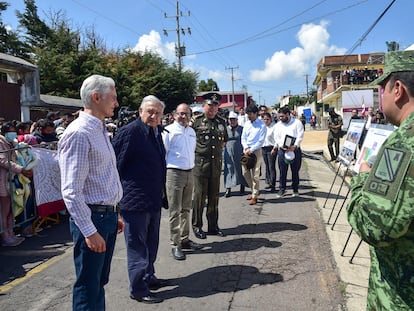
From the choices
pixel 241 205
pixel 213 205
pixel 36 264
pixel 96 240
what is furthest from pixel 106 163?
pixel 241 205

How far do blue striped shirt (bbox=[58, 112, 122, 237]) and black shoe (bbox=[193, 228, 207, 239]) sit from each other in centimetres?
298

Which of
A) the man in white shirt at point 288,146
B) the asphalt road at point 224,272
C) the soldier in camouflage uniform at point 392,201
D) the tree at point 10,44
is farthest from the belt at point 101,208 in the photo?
the tree at point 10,44

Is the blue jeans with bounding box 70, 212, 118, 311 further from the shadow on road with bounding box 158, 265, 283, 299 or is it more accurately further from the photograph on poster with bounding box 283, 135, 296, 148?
the photograph on poster with bounding box 283, 135, 296, 148

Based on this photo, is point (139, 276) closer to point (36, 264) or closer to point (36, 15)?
point (36, 264)

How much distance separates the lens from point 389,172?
1415mm

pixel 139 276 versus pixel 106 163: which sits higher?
pixel 106 163

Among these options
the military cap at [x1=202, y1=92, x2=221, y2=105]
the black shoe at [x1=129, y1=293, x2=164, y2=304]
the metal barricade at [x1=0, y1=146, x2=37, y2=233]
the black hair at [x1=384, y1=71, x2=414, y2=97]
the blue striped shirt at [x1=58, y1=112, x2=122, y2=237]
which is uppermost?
the military cap at [x1=202, y1=92, x2=221, y2=105]

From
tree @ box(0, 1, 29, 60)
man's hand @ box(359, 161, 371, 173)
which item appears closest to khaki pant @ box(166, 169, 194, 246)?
man's hand @ box(359, 161, 371, 173)

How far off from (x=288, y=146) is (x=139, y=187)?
4.84 m

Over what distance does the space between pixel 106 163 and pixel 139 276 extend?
4.72 ft

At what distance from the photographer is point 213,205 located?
566 centimetres

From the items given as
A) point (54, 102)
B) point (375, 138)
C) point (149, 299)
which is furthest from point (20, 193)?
point (54, 102)

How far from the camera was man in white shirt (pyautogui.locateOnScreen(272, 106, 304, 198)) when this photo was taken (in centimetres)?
784

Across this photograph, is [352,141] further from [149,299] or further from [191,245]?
[149,299]
